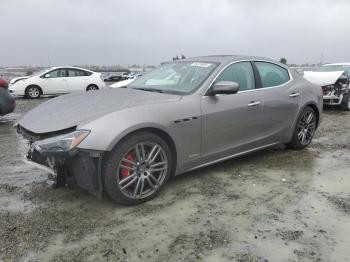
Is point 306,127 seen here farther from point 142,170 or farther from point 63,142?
point 63,142

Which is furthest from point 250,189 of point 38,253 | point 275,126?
point 38,253

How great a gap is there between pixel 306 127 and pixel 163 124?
9.96 feet

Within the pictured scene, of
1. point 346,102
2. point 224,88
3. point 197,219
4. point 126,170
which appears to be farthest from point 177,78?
point 346,102

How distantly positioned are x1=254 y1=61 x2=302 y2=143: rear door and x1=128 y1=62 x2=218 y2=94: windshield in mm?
891

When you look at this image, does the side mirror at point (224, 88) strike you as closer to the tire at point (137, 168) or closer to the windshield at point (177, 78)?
the windshield at point (177, 78)

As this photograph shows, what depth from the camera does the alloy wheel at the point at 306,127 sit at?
19.5ft

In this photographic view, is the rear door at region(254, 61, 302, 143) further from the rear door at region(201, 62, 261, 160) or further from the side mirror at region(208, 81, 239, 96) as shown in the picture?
the side mirror at region(208, 81, 239, 96)

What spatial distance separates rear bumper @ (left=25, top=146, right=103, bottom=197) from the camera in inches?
138

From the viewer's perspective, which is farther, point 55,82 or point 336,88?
point 55,82

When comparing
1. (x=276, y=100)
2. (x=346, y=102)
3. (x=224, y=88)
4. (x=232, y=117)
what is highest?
(x=224, y=88)

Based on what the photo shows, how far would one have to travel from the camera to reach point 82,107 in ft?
13.2

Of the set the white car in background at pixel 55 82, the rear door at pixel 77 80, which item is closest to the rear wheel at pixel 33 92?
the white car in background at pixel 55 82

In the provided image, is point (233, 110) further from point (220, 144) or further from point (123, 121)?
point (123, 121)

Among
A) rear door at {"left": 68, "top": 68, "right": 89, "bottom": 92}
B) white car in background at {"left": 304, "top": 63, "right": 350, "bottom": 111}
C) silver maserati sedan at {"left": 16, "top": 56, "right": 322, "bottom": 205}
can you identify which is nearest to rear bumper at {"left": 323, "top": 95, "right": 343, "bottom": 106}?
white car in background at {"left": 304, "top": 63, "right": 350, "bottom": 111}
